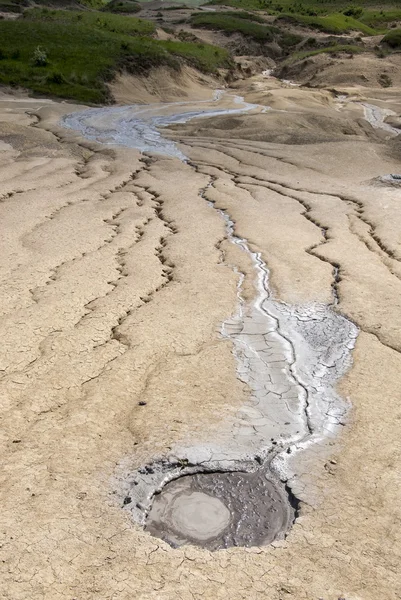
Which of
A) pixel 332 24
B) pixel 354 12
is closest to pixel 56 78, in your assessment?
pixel 332 24

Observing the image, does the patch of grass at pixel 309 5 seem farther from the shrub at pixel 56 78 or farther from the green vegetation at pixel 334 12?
the shrub at pixel 56 78

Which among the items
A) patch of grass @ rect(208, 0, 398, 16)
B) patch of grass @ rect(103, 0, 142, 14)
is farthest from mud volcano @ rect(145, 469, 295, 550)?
patch of grass @ rect(103, 0, 142, 14)

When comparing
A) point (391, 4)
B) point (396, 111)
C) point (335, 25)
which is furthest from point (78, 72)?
point (391, 4)

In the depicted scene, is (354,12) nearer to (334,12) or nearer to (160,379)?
(334,12)

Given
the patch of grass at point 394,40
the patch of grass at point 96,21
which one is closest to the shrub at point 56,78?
the patch of grass at point 96,21

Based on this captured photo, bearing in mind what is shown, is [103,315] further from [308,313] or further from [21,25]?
[21,25]

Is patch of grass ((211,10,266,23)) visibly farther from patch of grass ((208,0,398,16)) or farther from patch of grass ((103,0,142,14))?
patch of grass ((103,0,142,14))
